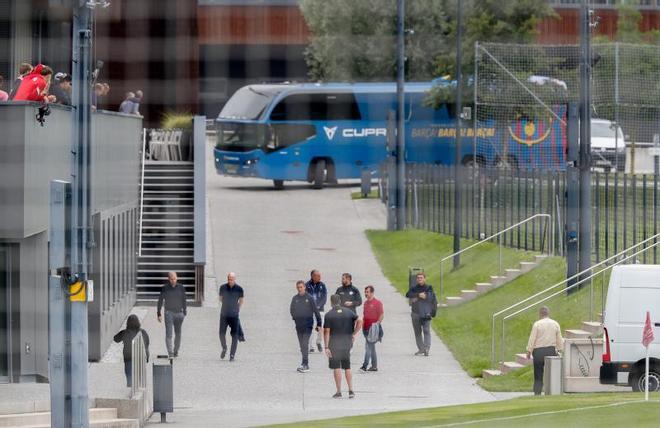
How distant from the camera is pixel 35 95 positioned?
7.43 meters

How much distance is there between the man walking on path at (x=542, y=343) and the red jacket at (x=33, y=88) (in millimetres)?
2800

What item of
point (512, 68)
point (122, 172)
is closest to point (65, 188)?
point (122, 172)

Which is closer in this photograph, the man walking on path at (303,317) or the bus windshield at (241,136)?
the man walking on path at (303,317)

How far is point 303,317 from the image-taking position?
9062 millimetres

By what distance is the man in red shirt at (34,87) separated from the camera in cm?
731

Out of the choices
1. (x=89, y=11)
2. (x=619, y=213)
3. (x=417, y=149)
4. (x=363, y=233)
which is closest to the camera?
(x=89, y=11)

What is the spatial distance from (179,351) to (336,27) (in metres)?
5.97

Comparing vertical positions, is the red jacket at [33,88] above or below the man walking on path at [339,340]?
above

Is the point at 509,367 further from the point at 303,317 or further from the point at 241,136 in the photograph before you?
the point at 241,136

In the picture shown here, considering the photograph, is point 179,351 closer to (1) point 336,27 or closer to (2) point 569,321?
(2) point 569,321

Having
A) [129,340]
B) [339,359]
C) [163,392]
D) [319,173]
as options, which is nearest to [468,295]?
[339,359]

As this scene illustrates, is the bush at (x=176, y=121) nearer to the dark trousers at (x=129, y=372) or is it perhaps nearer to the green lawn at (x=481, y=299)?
the green lawn at (x=481, y=299)

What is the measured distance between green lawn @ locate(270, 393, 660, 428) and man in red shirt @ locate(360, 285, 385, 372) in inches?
64.6

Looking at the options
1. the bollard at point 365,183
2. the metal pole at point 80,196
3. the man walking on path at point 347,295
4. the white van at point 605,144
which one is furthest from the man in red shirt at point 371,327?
the white van at point 605,144
